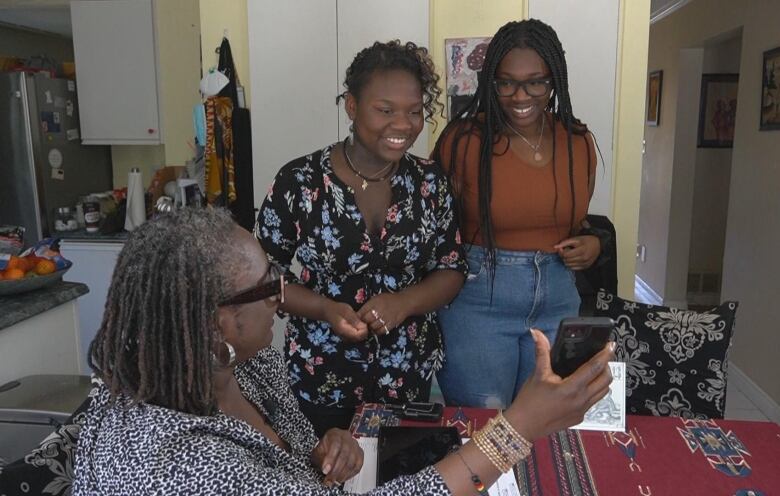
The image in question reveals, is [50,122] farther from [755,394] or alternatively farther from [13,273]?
[755,394]

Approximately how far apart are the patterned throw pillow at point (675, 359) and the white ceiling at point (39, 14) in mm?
4075

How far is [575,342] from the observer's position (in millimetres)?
985

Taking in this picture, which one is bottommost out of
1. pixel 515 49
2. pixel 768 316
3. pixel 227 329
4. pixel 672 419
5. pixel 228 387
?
pixel 768 316

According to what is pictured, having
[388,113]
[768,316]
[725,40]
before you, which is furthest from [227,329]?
[725,40]

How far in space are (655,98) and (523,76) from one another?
450 cm

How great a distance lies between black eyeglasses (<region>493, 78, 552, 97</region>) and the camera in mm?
1649

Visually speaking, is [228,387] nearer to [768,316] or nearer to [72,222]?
[768,316]

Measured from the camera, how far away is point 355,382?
159 cm

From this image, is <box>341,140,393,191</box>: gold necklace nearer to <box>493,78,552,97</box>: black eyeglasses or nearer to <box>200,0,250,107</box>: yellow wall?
<box>493,78,552,97</box>: black eyeglasses

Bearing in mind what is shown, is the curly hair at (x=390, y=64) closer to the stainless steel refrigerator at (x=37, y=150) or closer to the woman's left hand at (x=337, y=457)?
the woman's left hand at (x=337, y=457)

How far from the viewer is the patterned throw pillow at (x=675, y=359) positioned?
166cm

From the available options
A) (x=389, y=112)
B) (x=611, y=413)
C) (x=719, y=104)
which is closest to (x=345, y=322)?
(x=389, y=112)

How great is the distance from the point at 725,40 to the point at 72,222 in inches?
183

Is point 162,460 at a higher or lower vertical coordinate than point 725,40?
lower
